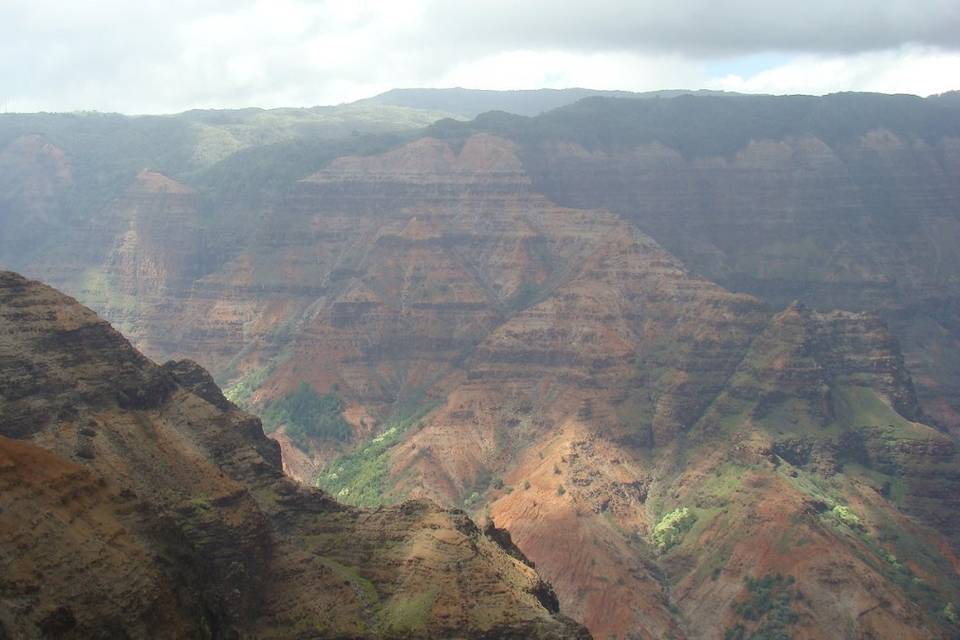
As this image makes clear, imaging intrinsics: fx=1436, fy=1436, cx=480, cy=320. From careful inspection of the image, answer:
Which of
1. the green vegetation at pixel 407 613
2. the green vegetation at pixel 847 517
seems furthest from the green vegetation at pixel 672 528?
the green vegetation at pixel 407 613

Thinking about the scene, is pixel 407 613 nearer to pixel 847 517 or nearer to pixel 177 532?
pixel 177 532

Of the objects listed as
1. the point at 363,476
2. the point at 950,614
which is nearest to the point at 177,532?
the point at 950,614

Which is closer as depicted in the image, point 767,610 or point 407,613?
point 407,613

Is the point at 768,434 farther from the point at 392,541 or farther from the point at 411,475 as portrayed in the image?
the point at 392,541

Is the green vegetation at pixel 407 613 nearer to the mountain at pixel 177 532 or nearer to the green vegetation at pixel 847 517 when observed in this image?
the mountain at pixel 177 532

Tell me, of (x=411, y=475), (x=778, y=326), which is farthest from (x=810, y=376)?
(x=411, y=475)

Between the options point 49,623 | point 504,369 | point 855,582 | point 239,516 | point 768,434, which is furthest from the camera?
point 504,369
